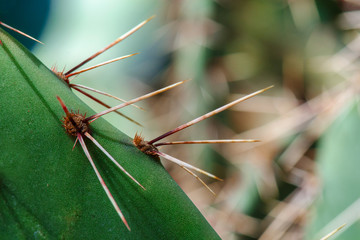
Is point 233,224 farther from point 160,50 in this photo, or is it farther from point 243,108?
point 160,50

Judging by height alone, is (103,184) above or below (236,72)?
below

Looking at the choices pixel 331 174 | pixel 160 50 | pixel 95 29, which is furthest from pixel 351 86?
pixel 95 29

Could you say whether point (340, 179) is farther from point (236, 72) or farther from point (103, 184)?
point (103, 184)

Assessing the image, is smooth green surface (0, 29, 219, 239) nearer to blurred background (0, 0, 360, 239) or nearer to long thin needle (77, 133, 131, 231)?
long thin needle (77, 133, 131, 231)

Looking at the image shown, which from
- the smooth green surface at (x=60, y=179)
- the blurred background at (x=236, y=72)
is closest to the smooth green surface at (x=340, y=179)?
the blurred background at (x=236, y=72)

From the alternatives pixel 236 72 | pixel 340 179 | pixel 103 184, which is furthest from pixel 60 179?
pixel 236 72

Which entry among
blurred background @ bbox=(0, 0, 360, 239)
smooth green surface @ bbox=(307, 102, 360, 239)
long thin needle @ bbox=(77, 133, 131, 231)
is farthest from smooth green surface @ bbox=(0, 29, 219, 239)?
blurred background @ bbox=(0, 0, 360, 239)

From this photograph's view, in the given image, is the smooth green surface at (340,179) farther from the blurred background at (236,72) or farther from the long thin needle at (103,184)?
the long thin needle at (103,184)
